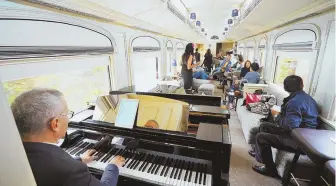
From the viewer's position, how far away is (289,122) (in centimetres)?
215

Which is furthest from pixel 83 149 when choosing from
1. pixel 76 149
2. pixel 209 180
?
pixel 209 180

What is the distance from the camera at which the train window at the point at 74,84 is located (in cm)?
171

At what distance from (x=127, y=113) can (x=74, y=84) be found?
1.34 m

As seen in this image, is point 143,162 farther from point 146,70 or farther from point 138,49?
Answer: point 146,70

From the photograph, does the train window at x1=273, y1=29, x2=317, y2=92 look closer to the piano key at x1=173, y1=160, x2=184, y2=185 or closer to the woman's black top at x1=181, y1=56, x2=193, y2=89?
the woman's black top at x1=181, y1=56, x2=193, y2=89

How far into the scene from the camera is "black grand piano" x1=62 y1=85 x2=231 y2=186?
136 centimetres

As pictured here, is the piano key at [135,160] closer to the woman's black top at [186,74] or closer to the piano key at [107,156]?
the piano key at [107,156]

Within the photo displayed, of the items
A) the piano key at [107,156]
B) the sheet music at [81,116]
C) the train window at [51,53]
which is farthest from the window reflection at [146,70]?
the piano key at [107,156]

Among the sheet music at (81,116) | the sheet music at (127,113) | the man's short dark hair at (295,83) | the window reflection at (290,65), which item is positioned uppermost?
the window reflection at (290,65)

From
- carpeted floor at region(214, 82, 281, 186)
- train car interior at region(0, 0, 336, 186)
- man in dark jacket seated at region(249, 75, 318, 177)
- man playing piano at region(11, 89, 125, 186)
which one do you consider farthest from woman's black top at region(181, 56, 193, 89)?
man playing piano at region(11, 89, 125, 186)

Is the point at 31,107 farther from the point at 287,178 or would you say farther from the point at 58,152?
the point at 287,178

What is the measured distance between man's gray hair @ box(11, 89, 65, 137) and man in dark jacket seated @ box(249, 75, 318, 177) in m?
2.62

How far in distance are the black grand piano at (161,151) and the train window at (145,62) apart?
186 cm

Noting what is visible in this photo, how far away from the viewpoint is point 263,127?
108 inches
